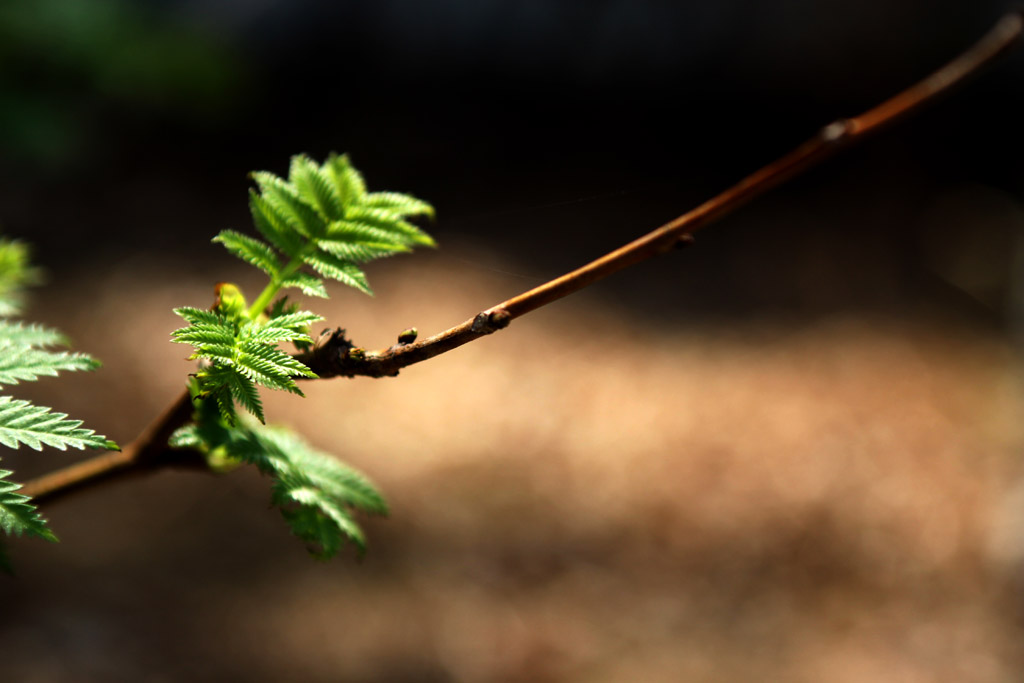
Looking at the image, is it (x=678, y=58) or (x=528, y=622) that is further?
(x=678, y=58)

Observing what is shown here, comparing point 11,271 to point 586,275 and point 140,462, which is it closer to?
point 140,462

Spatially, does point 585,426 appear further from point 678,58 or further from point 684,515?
point 678,58

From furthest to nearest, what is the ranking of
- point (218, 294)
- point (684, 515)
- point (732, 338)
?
1. point (732, 338)
2. point (684, 515)
3. point (218, 294)

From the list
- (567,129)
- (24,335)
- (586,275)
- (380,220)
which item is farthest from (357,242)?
(567,129)

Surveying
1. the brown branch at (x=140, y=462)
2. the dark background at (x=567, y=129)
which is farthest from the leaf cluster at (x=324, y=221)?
the dark background at (x=567, y=129)

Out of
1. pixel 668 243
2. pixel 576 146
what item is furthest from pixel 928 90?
pixel 576 146

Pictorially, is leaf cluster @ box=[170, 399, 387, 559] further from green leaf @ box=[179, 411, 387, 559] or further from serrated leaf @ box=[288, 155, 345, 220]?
serrated leaf @ box=[288, 155, 345, 220]

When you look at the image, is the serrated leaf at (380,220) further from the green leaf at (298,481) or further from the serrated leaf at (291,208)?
the green leaf at (298,481)
